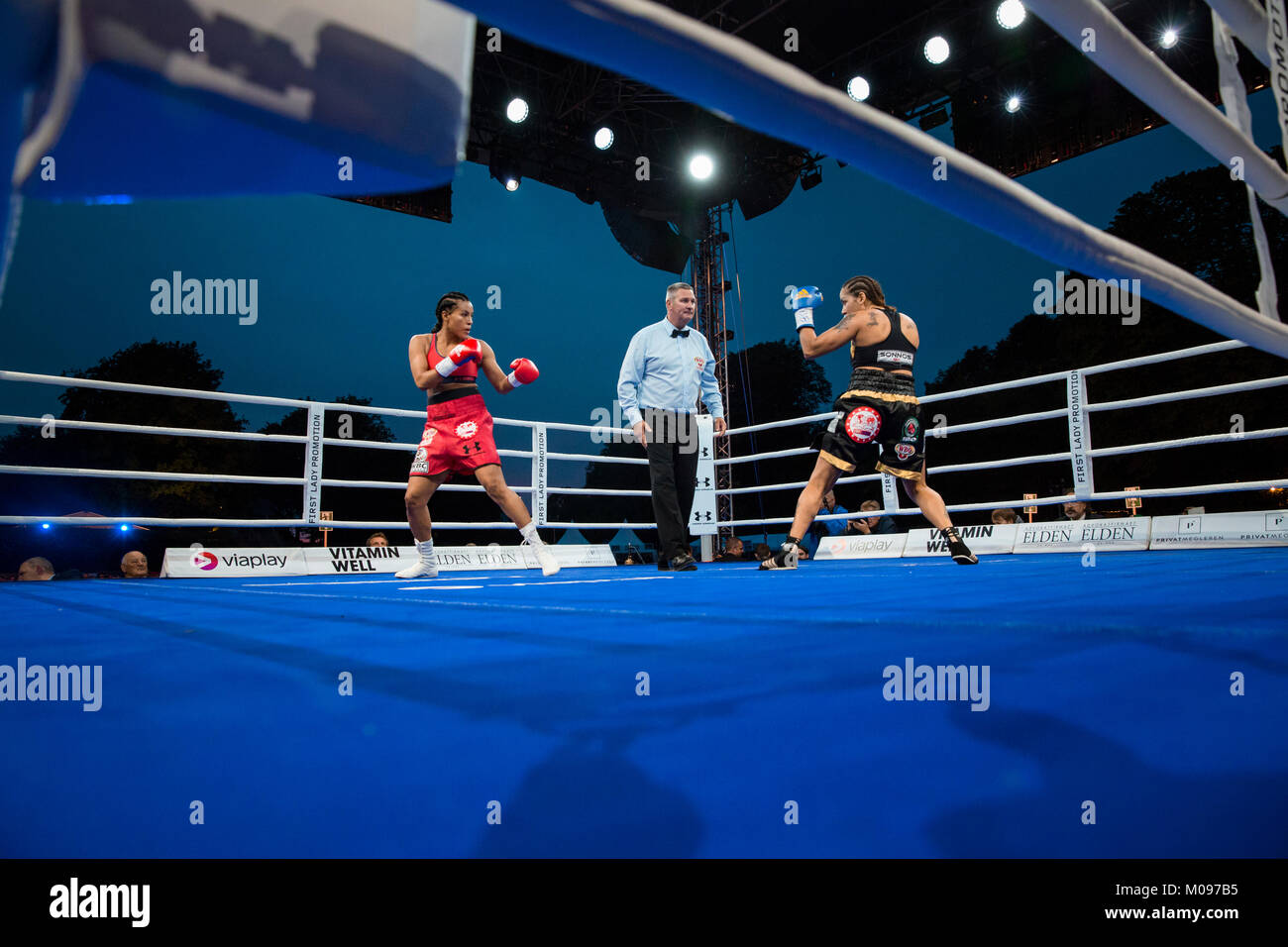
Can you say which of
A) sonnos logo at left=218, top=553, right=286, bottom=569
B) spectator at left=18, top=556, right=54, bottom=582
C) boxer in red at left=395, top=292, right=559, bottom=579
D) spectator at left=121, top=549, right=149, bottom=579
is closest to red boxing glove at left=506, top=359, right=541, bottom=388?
boxer in red at left=395, top=292, right=559, bottom=579

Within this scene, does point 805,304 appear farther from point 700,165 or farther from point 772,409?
point 772,409

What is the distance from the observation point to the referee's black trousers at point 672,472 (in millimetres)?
4246

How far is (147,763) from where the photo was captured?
69 cm

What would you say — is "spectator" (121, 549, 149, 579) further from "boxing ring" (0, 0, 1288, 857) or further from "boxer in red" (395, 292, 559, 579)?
"boxing ring" (0, 0, 1288, 857)

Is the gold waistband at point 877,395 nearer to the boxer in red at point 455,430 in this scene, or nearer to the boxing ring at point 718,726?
the boxer in red at point 455,430

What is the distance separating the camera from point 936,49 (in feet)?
27.5

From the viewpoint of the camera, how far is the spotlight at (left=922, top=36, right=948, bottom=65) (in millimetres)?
8367

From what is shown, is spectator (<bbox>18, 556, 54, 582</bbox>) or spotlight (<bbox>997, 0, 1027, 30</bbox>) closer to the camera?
spectator (<bbox>18, 556, 54, 582</bbox>)

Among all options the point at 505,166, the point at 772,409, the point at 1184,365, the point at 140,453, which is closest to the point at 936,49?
the point at 505,166

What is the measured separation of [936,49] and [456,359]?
774cm

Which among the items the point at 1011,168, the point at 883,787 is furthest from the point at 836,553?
the point at 1011,168

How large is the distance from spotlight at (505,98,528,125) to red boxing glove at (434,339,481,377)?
6.93 meters

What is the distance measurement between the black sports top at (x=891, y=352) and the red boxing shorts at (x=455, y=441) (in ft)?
6.29

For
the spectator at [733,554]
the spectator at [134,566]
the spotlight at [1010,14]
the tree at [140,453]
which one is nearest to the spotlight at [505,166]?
the spectator at [733,554]
